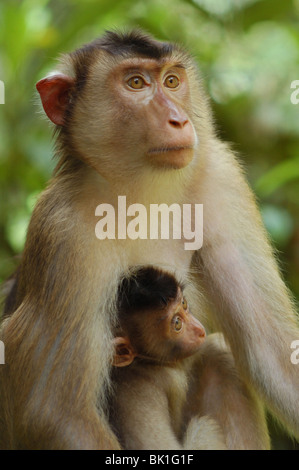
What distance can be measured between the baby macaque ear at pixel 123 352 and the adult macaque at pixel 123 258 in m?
0.10

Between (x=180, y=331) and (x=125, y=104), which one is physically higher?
(x=125, y=104)

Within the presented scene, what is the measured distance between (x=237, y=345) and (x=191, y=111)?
4.10 ft

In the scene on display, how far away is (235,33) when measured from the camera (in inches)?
297

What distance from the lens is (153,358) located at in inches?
149

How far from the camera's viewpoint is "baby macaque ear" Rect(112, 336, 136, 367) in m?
3.64

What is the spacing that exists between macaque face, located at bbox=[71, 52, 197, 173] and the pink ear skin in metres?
0.09

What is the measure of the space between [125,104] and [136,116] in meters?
0.10

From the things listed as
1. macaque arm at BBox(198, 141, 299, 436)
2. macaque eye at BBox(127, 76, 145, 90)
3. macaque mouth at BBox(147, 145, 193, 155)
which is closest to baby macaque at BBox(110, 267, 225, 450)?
macaque arm at BBox(198, 141, 299, 436)

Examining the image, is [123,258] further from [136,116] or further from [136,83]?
[136,83]

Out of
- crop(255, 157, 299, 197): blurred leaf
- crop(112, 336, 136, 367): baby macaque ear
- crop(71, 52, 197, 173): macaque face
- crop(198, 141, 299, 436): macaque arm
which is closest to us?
crop(71, 52, 197, 173): macaque face

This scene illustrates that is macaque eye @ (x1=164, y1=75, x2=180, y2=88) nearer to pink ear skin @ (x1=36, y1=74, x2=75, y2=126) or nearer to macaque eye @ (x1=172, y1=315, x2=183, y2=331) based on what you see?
pink ear skin @ (x1=36, y1=74, x2=75, y2=126)

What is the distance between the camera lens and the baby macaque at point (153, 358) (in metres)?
3.60

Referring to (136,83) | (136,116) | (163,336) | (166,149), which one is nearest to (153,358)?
(163,336)

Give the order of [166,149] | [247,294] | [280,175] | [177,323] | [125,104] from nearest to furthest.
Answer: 1. [166,149]
2. [125,104]
3. [177,323]
4. [247,294]
5. [280,175]
